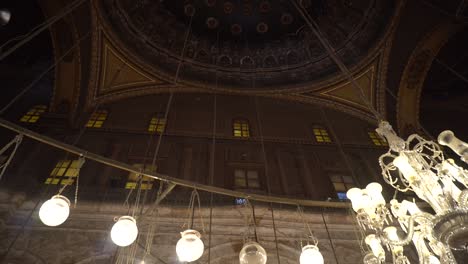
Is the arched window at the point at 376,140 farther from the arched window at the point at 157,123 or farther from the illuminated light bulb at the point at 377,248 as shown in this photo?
the illuminated light bulb at the point at 377,248

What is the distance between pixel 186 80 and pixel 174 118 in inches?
56.2

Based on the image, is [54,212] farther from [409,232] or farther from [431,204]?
[431,204]

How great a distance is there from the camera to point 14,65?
9.52 m

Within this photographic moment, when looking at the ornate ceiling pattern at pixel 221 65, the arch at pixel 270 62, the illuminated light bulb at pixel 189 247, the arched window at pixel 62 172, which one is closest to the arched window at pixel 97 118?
the ornate ceiling pattern at pixel 221 65

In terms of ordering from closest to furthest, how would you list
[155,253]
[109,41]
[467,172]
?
[467,172] < [155,253] < [109,41]

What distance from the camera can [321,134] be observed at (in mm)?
8719

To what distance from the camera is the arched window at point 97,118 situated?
798 centimetres

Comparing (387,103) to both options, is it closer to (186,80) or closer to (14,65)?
(186,80)

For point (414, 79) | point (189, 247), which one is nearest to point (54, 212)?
point (189, 247)

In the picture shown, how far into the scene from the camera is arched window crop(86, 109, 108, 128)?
7.98 metres

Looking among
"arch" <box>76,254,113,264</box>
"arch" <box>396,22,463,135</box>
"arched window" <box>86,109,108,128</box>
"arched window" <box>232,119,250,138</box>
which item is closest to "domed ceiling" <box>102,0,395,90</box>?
"arch" <box>396,22,463,135</box>

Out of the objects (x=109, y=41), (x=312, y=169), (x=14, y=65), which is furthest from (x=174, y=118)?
(x=14, y=65)

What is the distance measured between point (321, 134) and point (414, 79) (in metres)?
2.77

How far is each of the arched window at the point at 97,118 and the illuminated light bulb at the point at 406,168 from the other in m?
6.97
